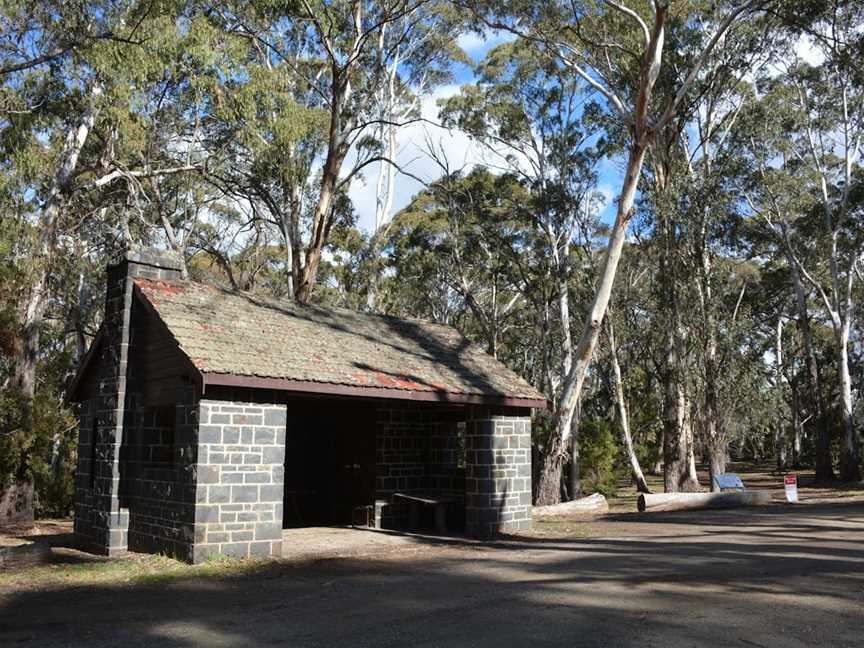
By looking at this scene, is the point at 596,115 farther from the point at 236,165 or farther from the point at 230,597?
the point at 230,597

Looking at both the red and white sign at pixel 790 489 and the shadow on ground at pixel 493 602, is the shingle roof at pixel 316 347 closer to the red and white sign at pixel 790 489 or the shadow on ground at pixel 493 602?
the shadow on ground at pixel 493 602

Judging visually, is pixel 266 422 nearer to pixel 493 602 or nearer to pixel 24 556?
pixel 24 556

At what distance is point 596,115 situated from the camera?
83.8 ft

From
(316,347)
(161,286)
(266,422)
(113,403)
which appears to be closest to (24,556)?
(113,403)

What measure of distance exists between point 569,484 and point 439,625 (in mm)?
18066

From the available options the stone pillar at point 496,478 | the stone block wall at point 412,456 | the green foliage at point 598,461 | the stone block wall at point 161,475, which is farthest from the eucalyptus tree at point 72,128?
the green foliage at point 598,461

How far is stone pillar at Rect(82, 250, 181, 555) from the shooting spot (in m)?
10.9

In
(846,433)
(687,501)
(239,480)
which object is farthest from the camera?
Answer: (846,433)

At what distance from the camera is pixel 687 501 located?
54.1 ft

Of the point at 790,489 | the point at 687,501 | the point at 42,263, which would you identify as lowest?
the point at 687,501

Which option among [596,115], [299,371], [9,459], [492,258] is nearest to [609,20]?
[596,115]

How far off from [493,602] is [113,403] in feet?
22.7

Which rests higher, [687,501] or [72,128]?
[72,128]

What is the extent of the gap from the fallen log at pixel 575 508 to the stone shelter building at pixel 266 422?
1799 mm
